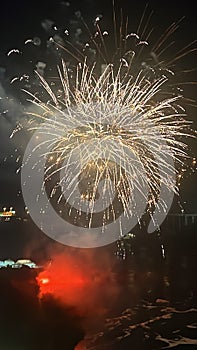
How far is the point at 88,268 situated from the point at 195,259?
13186 mm

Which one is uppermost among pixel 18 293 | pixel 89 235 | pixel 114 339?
pixel 89 235

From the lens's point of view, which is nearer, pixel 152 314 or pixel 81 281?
pixel 152 314

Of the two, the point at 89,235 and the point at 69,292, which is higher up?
the point at 89,235

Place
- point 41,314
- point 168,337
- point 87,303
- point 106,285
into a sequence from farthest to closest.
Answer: point 106,285 → point 87,303 → point 168,337 → point 41,314

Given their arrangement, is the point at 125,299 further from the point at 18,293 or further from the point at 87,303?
the point at 18,293

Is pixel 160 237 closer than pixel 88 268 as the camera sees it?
No

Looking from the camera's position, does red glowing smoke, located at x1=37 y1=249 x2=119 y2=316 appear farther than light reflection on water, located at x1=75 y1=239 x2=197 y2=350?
Yes

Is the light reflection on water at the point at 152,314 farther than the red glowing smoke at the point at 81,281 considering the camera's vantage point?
No

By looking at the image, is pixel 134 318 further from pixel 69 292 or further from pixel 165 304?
pixel 69 292

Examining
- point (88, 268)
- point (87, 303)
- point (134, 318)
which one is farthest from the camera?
point (88, 268)

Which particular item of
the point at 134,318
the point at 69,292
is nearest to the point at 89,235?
the point at 69,292

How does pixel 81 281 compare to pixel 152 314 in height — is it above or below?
above

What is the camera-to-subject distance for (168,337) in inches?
679

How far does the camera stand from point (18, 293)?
16891 mm
